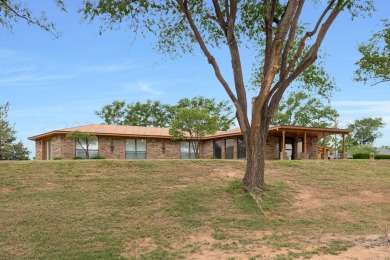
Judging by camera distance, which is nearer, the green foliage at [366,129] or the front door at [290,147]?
the front door at [290,147]

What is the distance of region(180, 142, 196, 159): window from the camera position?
31922 millimetres

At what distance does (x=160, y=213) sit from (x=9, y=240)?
3814mm

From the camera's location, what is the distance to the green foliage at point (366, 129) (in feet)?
210

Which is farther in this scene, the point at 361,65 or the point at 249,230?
the point at 361,65

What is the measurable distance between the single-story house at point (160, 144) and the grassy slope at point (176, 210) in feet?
37.8

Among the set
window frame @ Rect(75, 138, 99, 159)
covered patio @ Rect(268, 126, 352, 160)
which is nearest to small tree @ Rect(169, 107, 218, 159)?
covered patio @ Rect(268, 126, 352, 160)

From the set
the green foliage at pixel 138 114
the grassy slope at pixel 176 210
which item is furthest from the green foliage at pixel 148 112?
the grassy slope at pixel 176 210

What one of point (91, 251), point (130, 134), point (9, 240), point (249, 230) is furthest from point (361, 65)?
point (130, 134)

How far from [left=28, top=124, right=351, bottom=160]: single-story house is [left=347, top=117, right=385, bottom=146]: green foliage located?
3688cm

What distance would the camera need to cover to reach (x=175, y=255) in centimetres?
843

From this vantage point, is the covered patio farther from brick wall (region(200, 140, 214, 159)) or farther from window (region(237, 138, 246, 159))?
brick wall (region(200, 140, 214, 159))

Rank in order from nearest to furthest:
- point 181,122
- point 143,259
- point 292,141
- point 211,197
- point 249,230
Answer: point 143,259 < point 249,230 < point 211,197 < point 181,122 < point 292,141

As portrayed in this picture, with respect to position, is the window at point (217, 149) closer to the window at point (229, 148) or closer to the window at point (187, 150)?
the window at point (229, 148)

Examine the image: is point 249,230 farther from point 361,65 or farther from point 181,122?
point 181,122
